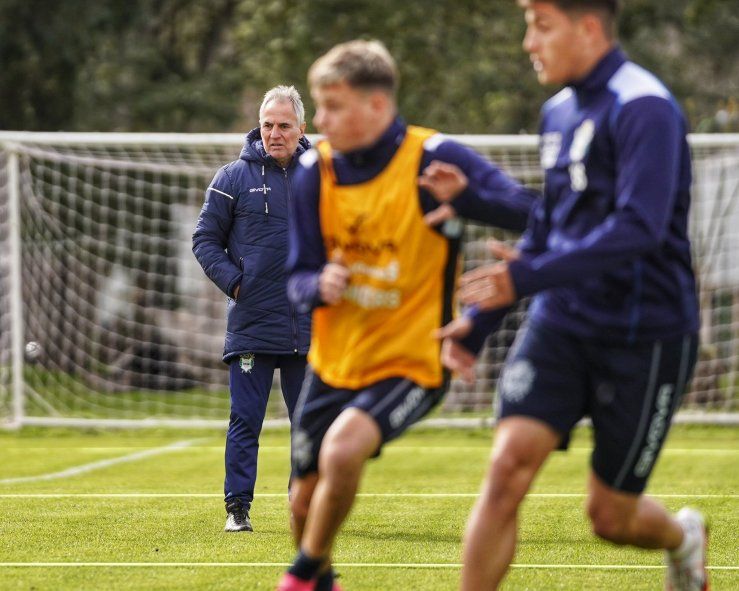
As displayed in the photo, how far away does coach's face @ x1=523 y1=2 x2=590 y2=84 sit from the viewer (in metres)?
4.49

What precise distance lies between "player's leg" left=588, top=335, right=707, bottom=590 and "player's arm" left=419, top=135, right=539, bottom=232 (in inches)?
22.5

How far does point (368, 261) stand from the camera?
4758mm

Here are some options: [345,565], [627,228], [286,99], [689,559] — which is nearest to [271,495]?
[286,99]

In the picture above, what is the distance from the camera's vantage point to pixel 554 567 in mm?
6359

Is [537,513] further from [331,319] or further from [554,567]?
[331,319]

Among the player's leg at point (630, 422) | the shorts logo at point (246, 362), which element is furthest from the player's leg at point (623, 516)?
the shorts logo at point (246, 362)

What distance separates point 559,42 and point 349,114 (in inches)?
27.0

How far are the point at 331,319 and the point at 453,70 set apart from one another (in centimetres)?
2230

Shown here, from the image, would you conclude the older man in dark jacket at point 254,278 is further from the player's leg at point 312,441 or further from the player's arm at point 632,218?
the player's arm at point 632,218

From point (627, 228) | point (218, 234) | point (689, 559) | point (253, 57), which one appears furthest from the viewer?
point (253, 57)

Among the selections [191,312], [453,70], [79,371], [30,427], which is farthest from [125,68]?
[30,427]

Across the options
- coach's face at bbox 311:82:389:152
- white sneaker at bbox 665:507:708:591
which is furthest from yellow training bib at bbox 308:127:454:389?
white sneaker at bbox 665:507:708:591

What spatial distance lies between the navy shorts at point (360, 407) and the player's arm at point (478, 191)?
1.87 feet

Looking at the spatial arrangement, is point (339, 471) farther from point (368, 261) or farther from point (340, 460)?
point (368, 261)
